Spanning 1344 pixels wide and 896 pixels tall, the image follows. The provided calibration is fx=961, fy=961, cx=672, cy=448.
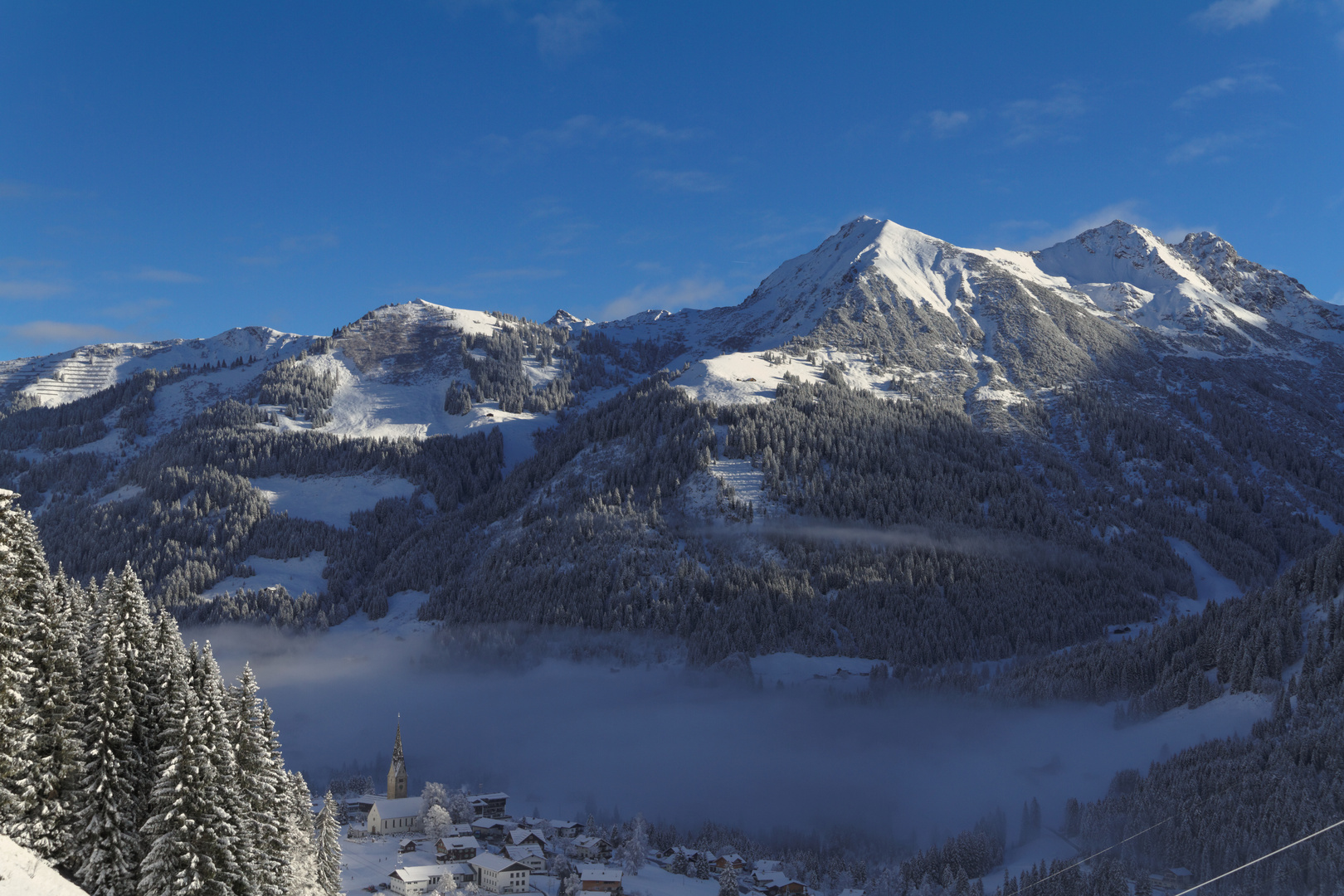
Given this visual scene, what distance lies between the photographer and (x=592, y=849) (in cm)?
14662

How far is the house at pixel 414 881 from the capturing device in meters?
118

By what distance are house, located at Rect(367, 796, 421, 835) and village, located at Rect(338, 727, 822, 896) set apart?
156mm

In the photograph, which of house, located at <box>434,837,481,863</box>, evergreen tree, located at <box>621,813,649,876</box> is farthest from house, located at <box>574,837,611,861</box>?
house, located at <box>434,837,481,863</box>

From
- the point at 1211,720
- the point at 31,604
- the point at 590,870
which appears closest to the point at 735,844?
the point at 590,870

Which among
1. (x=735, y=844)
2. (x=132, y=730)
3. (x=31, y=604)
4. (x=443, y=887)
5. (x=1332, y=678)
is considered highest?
(x=31, y=604)

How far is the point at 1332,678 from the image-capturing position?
12275cm

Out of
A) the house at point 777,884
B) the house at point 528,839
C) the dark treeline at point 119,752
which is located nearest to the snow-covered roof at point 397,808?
the house at point 528,839

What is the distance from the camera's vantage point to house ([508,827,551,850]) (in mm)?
142250

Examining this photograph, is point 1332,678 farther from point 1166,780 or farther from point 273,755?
point 273,755

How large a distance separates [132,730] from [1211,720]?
453 feet

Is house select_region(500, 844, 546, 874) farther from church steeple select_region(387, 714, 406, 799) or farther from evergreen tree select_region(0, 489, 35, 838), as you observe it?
evergreen tree select_region(0, 489, 35, 838)

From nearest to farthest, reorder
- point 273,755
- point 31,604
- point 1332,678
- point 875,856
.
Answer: point 31,604 → point 273,755 → point 1332,678 → point 875,856

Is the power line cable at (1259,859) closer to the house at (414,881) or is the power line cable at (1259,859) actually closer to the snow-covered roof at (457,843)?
the house at (414,881)

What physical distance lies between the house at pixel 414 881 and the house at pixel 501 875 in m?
6.79
